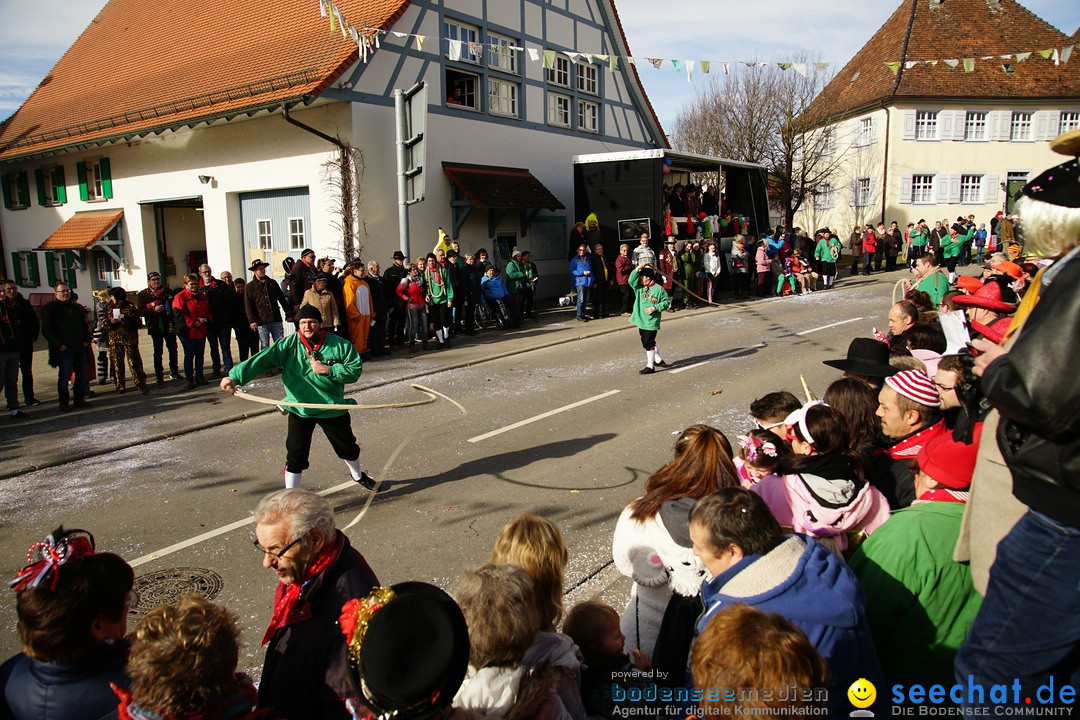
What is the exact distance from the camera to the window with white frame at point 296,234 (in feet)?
60.1

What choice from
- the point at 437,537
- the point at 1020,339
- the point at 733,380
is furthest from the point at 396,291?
the point at 1020,339

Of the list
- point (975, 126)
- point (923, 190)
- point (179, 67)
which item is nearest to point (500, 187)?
point (179, 67)

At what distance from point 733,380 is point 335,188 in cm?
1088

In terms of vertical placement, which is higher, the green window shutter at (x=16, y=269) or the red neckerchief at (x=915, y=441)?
the green window shutter at (x=16, y=269)

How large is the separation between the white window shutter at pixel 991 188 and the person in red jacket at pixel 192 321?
38.5 meters

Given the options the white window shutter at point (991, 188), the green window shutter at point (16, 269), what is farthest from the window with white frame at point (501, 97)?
the white window shutter at point (991, 188)

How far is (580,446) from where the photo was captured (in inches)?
321

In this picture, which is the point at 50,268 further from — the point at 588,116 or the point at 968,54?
the point at 968,54

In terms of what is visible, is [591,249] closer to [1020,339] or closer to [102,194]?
[102,194]

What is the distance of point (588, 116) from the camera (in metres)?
25.0

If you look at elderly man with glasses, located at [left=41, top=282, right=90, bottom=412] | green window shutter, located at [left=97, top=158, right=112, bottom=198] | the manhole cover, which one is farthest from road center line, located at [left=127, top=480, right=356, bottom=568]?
green window shutter, located at [left=97, top=158, right=112, bottom=198]

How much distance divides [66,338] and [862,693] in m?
11.9

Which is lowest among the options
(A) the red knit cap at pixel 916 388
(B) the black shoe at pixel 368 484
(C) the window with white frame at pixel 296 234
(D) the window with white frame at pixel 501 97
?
(B) the black shoe at pixel 368 484

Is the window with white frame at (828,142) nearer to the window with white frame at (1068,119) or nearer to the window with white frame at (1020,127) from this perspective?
the window with white frame at (1020,127)
